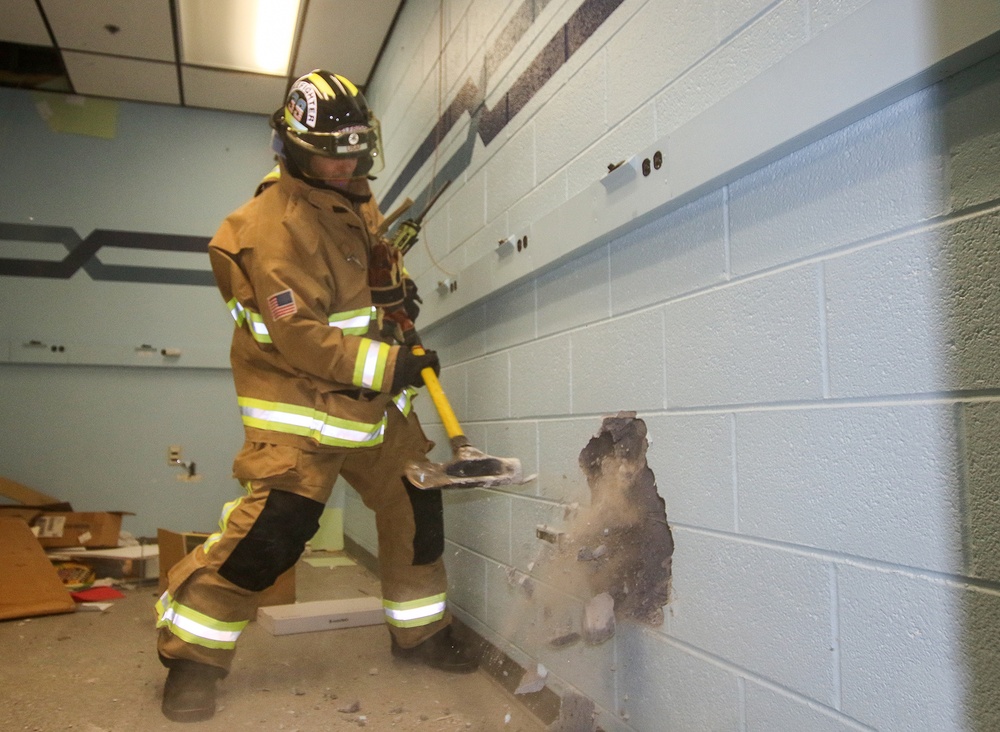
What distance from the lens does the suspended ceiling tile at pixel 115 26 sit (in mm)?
3646

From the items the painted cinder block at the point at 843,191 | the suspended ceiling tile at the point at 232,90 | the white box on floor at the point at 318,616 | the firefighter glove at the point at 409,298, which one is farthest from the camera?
the suspended ceiling tile at the point at 232,90

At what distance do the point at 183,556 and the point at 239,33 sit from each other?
2799mm

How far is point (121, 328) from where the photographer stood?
458 centimetres

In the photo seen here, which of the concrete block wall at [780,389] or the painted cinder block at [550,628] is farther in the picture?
the painted cinder block at [550,628]

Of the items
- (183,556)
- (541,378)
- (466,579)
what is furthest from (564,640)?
(183,556)

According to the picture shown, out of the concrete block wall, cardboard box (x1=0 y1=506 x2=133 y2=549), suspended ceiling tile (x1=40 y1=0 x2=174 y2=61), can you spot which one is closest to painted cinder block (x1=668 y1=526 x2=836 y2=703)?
the concrete block wall

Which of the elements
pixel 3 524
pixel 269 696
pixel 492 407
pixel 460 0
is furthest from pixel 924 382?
pixel 3 524

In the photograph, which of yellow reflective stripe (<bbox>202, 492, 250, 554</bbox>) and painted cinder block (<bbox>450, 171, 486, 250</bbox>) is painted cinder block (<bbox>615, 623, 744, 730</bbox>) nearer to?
yellow reflective stripe (<bbox>202, 492, 250, 554</bbox>)

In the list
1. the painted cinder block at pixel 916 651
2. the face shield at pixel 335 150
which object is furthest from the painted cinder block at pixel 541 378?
the painted cinder block at pixel 916 651

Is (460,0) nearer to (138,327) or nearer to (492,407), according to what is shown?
(492,407)

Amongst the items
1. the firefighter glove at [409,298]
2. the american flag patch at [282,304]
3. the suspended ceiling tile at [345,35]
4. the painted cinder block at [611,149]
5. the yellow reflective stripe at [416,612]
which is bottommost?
the yellow reflective stripe at [416,612]

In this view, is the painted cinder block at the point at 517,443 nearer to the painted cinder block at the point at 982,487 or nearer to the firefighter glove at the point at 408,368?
the firefighter glove at the point at 408,368

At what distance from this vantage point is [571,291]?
1786 mm

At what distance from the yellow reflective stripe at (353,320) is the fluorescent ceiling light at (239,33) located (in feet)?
7.77
